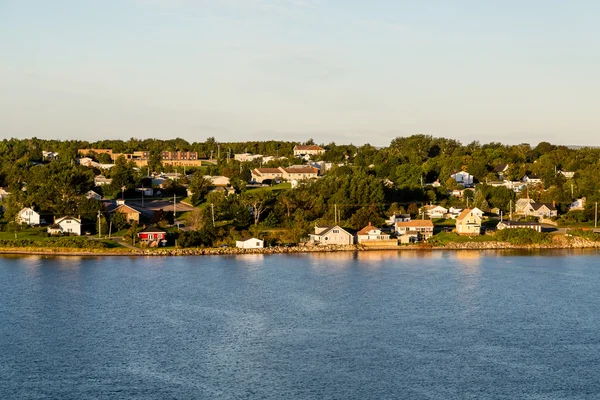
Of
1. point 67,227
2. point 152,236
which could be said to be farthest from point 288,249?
point 67,227

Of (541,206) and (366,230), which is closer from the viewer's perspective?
(366,230)

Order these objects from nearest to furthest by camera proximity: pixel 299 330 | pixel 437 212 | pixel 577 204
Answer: pixel 299 330
pixel 437 212
pixel 577 204

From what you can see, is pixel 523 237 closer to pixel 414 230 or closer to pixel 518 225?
pixel 518 225

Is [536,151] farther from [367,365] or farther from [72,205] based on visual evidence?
[367,365]

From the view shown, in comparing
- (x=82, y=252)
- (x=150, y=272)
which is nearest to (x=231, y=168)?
(x=82, y=252)

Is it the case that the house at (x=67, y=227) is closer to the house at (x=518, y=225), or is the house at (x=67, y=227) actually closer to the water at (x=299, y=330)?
the water at (x=299, y=330)

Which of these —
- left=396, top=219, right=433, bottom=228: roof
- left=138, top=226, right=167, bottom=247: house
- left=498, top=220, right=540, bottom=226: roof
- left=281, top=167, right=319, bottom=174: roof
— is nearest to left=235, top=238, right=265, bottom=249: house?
left=138, top=226, right=167, bottom=247: house

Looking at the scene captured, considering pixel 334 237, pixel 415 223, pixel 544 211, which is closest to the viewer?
pixel 334 237

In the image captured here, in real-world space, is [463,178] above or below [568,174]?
below
